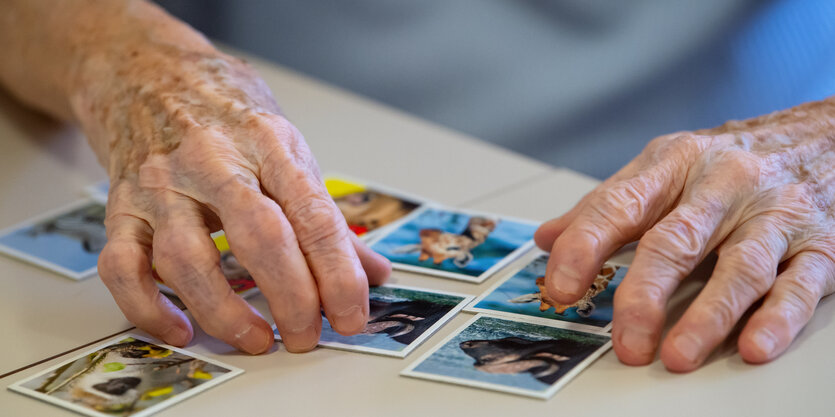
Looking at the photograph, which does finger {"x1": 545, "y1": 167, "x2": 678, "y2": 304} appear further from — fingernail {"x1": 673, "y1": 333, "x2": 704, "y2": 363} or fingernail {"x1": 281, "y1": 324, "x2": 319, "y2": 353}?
fingernail {"x1": 281, "y1": 324, "x2": 319, "y2": 353}

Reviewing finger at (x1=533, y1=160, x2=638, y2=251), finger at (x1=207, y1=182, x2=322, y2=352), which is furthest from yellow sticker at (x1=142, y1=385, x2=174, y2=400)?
finger at (x1=533, y1=160, x2=638, y2=251)

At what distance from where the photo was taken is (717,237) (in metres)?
0.82

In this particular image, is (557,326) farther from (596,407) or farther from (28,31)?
(28,31)

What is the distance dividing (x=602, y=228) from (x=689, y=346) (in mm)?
158

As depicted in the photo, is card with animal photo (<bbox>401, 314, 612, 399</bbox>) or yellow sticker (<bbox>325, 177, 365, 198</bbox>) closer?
card with animal photo (<bbox>401, 314, 612, 399</bbox>)

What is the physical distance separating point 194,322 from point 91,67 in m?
0.51

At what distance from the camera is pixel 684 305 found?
852 millimetres

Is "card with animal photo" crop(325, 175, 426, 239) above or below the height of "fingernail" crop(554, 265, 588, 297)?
above

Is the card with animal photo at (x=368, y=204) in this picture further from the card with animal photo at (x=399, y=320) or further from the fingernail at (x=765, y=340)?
the fingernail at (x=765, y=340)

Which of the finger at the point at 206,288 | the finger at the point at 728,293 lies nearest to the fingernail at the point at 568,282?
the finger at the point at 728,293

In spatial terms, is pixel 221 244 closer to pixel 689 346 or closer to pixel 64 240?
pixel 64 240

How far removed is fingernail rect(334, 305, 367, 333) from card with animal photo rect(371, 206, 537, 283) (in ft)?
0.63

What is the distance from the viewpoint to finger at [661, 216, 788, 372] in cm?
72

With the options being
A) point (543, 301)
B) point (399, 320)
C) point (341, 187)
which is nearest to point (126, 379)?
point (399, 320)
